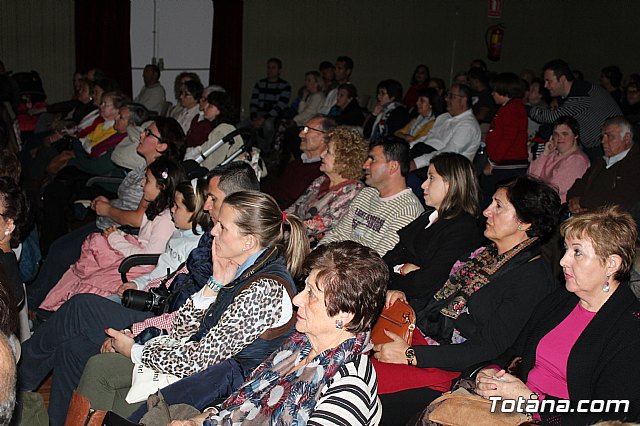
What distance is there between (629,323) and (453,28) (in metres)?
11.3

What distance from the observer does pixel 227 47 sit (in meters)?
11.0

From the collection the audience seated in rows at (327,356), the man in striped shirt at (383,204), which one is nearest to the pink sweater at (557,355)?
the audience seated in rows at (327,356)

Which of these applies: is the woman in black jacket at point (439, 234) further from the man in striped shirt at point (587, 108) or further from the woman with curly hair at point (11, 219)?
the man in striped shirt at point (587, 108)

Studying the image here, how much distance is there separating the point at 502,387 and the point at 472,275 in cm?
66

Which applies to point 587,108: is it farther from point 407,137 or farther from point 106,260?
point 106,260

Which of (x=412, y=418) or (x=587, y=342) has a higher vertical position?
(x=587, y=342)

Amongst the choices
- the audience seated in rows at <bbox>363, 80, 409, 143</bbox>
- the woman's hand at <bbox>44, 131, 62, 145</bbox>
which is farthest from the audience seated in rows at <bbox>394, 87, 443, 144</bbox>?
the woman's hand at <bbox>44, 131, 62, 145</bbox>

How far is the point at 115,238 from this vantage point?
420 cm

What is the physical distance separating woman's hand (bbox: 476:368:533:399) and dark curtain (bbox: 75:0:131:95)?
8.67 metres

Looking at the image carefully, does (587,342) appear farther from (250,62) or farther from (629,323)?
(250,62)

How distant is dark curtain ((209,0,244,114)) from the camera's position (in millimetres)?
10922

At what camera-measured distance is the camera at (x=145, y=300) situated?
3387 millimetres

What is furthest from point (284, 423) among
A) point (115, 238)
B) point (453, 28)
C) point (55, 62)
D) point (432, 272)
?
point (453, 28)

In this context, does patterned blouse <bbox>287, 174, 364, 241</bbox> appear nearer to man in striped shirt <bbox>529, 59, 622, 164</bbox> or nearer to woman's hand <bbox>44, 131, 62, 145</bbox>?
man in striped shirt <bbox>529, 59, 622, 164</bbox>
